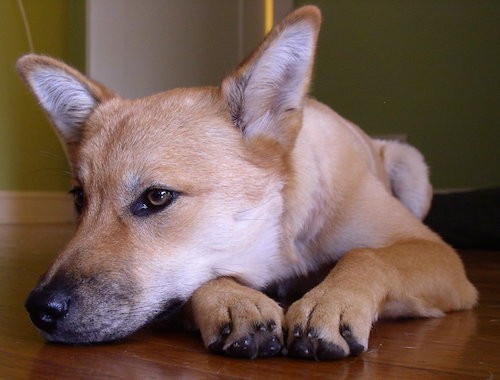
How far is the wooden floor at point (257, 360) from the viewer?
1113 millimetres

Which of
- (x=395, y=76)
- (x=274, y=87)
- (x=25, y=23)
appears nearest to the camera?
(x=274, y=87)

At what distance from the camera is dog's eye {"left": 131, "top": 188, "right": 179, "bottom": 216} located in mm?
1409

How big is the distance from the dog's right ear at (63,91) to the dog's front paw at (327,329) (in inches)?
34.5

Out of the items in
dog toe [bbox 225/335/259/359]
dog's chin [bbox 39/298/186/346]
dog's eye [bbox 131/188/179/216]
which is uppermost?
dog's eye [bbox 131/188/179/216]

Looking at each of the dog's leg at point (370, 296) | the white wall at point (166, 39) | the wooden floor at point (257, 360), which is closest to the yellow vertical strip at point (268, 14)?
the white wall at point (166, 39)

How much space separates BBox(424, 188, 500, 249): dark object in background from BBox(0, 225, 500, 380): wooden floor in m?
1.78

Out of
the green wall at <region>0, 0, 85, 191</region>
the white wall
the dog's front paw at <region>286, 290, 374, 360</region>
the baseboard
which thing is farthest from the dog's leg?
the baseboard

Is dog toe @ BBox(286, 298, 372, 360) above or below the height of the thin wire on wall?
above

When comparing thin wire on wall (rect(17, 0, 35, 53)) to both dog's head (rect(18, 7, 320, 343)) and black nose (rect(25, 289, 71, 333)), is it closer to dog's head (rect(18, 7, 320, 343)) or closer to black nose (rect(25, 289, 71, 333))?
dog's head (rect(18, 7, 320, 343))

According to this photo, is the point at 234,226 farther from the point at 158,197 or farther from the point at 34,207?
the point at 34,207

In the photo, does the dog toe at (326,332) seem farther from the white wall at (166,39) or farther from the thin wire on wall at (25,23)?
the thin wire on wall at (25,23)

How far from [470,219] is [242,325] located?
2.55 meters

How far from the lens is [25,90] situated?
4996 mm

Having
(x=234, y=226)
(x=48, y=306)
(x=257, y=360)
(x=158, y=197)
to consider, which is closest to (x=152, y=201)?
(x=158, y=197)
